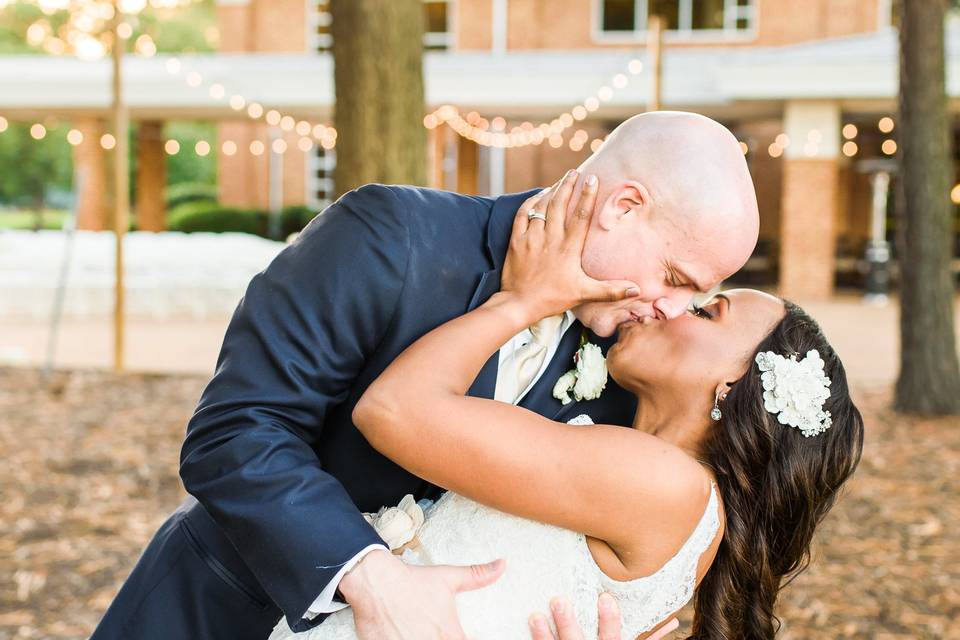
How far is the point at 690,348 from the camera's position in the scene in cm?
233

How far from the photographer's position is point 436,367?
1981 millimetres

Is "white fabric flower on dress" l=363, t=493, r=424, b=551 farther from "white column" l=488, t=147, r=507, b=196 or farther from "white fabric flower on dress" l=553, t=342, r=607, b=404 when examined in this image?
"white column" l=488, t=147, r=507, b=196

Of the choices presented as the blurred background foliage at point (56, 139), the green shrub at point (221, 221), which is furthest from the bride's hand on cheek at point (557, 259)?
the blurred background foliage at point (56, 139)

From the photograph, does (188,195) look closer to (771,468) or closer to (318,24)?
(318,24)

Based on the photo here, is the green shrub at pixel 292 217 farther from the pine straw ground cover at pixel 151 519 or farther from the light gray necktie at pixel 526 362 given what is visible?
the light gray necktie at pixel 526 362

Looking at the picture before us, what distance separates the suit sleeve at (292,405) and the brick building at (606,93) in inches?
663

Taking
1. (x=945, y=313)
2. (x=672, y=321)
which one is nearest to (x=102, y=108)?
(x=945, y=313)

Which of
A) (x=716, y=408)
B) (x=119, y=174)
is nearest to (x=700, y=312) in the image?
(x=716, y=408)

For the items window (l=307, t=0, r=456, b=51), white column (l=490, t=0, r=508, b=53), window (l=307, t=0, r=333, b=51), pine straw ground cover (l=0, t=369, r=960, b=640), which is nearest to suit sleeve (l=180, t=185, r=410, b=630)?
pine straw ground cover (l=0, t=369, r=960, b=640)

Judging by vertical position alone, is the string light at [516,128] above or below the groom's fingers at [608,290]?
above

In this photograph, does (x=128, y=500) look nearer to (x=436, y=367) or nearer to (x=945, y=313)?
(x=436, y=367)

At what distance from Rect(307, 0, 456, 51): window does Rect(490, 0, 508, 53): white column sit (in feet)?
3.57

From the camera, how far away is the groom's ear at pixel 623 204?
2047mm

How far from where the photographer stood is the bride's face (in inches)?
91.1
